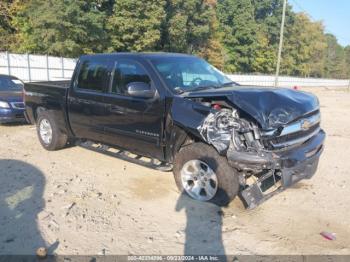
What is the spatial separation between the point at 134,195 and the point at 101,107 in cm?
175

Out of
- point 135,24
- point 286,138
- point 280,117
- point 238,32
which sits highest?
point 238,32

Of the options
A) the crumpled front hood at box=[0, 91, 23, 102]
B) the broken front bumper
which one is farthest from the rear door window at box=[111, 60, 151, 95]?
the crumpled front hood at box=[0, 91, 23, 102]

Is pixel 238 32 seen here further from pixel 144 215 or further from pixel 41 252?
pixel 41 252

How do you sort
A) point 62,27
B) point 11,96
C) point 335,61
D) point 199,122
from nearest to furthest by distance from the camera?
point 199,122 → point 11,96 → point 62,27 → point 335,61

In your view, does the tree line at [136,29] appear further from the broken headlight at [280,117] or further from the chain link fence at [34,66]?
the broken headlight at [280,117]

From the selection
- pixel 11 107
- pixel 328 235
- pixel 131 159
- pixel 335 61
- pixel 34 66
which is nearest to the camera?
pixel 328 235

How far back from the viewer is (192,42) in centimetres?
4322

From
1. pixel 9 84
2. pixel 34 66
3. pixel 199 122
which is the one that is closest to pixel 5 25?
pixel 34 66

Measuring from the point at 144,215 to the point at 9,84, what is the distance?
9152 millimetres

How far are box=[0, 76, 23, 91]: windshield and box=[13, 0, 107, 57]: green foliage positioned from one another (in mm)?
17157

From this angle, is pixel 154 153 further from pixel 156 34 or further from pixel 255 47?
pixel 255 47

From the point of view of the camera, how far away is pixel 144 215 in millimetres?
4898

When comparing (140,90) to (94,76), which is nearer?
(140,90)

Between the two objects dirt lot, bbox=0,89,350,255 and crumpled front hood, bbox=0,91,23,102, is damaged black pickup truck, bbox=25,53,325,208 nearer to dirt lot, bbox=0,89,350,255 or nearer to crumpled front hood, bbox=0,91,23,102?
dirt lot, bbox=0,89,350,255
